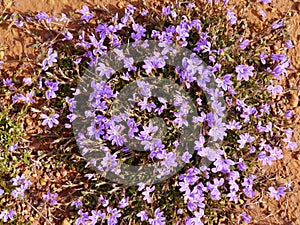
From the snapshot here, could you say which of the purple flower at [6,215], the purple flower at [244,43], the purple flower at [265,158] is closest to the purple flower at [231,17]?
the purple flower at [244,43]

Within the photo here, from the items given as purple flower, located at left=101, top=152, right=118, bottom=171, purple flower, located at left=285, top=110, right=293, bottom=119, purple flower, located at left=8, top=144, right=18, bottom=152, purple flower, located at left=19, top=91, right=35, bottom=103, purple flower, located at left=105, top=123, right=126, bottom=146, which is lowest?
purple flower, located at left=101, top=152, right=118, bottom=171

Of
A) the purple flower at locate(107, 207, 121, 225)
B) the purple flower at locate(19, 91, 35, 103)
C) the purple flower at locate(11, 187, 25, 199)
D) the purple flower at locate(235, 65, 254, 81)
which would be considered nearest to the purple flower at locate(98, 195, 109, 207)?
the purple flower at locate(107, 207, 121, 225)

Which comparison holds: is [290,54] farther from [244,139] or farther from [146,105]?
[146,105]

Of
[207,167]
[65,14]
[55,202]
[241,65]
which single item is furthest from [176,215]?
[65,14]

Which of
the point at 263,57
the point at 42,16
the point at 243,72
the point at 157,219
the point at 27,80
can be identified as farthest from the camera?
the point at 42,16

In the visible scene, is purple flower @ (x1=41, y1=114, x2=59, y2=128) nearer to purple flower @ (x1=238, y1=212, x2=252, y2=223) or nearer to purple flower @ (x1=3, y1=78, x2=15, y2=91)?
purple flower @ (x1=3, y1=78, x2=15, y2=91)

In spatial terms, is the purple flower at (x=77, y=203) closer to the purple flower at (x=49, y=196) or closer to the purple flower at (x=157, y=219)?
the purple flower at (x=49, y=196)

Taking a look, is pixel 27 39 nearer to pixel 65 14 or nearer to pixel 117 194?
pixel 65 14

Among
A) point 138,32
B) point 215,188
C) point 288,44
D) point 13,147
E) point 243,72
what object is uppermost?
point 288,44

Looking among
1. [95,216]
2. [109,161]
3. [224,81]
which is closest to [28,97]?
[109,161]
